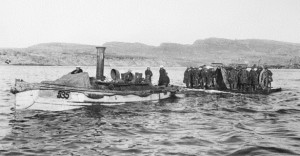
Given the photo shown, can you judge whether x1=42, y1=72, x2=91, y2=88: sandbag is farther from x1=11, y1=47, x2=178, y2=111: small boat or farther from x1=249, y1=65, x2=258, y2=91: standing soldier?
x1=249, y1=65, x2=258, y2=91: standing soldier

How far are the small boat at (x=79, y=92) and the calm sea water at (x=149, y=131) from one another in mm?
399

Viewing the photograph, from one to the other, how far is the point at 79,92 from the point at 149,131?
4768 mm

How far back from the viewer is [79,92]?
14547 mm

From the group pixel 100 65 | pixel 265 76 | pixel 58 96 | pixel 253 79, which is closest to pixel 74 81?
pixel 58 96

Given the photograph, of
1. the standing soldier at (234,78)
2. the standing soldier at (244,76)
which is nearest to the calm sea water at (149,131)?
the standing soldier at (244,76)

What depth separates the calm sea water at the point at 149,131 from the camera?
8875 millimetres

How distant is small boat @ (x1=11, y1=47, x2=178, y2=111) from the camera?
13492 mm

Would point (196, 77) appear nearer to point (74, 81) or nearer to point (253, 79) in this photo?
point (253, 79)

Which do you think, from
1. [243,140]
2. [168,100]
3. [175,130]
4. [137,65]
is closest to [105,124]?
[175,130]

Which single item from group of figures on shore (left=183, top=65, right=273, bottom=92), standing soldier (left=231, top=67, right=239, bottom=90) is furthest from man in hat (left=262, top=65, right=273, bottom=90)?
standing soldier (left=231, top=67, right=239, bottom=90)

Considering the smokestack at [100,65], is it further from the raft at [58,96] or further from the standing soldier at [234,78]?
the standing soldier at [234,78]

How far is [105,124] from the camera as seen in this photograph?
12.4 metres

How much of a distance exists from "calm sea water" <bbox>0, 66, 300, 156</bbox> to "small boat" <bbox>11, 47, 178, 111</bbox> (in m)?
0.40

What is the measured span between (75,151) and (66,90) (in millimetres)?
5841
